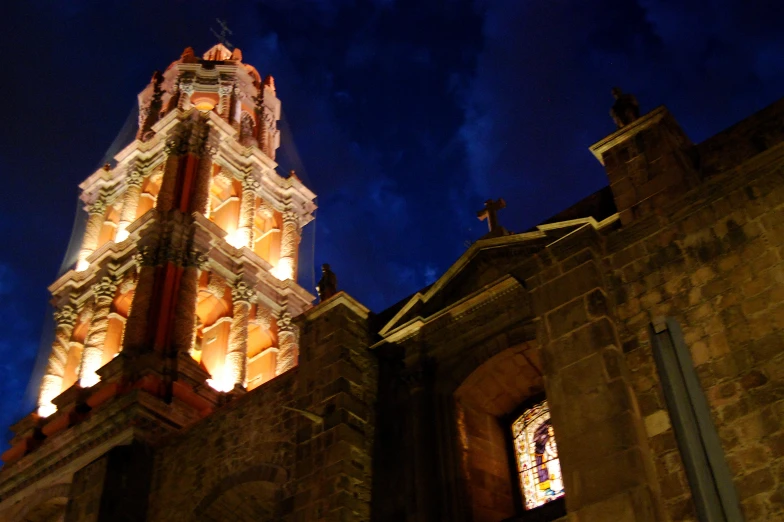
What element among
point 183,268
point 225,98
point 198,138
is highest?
point 225,98

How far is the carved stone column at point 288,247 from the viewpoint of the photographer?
27.6 metres

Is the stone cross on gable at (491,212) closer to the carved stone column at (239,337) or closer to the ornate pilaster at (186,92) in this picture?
the carved stone column at (239,337)

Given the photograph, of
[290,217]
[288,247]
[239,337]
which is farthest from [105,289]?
[290,217]

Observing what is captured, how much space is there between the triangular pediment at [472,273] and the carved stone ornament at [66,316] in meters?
14.0

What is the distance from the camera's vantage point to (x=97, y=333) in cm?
2300

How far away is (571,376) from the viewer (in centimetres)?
992

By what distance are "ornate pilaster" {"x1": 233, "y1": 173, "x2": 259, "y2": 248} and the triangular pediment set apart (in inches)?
505

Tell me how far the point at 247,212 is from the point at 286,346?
465 centimetres

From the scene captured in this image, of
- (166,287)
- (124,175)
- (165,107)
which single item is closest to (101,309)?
(166,287)

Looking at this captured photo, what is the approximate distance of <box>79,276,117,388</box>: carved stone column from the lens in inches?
858

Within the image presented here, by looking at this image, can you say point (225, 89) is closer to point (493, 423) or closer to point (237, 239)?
point (237, 239)

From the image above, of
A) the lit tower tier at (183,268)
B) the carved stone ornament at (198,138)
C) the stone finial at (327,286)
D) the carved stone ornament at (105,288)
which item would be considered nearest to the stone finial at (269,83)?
the lit tower tier at (183,268)

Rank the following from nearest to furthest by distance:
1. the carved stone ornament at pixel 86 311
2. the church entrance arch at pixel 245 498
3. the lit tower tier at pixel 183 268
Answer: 1. the church entrance arch at pixel 245 498
2. the lit tower tier at pixel 183 268
3. the carved stone ornament at pixel 86 311

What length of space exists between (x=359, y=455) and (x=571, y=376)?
4.29 metres
